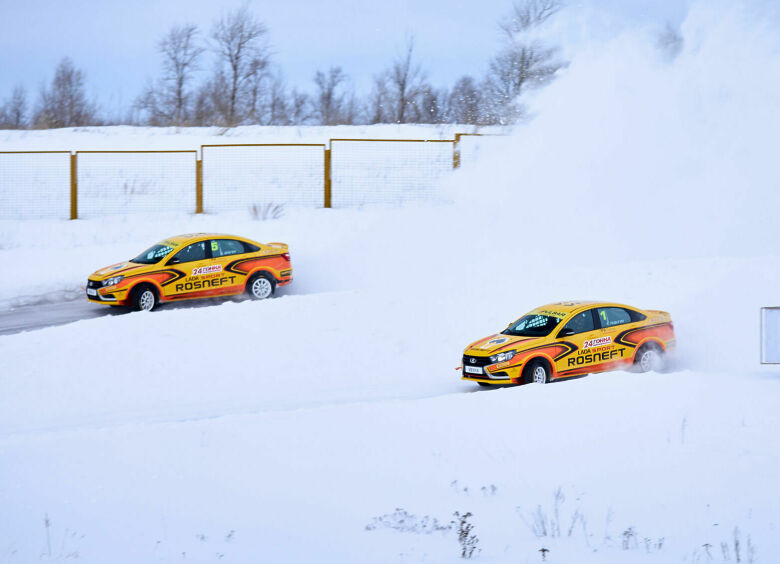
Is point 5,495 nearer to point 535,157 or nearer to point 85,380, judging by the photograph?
point 85,380

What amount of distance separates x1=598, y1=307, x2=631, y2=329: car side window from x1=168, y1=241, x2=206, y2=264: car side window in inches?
317

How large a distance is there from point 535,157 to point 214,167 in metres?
10.8

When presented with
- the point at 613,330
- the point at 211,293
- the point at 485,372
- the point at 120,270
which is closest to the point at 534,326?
the point at 613,330

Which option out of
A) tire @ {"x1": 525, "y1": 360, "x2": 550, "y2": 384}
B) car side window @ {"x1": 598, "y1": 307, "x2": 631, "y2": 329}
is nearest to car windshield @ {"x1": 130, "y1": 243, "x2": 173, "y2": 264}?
tire @ {"x1": 525, "y1": 360, "x2": 550, "y2": 384}

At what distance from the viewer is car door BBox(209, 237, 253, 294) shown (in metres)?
17.0

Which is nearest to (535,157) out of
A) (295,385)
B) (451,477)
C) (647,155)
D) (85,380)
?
(647,155)

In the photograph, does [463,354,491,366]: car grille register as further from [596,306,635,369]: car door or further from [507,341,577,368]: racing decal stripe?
[596,306,635,369]: car door

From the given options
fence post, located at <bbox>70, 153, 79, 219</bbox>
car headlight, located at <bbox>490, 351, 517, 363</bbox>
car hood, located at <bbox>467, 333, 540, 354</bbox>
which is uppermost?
fence post, located at <bbox>70, 153, 79, 219</bbox>

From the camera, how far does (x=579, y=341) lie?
41.1 ft

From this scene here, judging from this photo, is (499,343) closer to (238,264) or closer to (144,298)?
(238,264)

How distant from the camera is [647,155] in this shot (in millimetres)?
23516

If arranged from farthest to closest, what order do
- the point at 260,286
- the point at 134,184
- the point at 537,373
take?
1. the point at 134,184
2. the point at 260,286
3. the point at 537,373

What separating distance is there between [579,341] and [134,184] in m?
18.7

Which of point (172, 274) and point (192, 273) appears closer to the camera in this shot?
point (172, 274)
